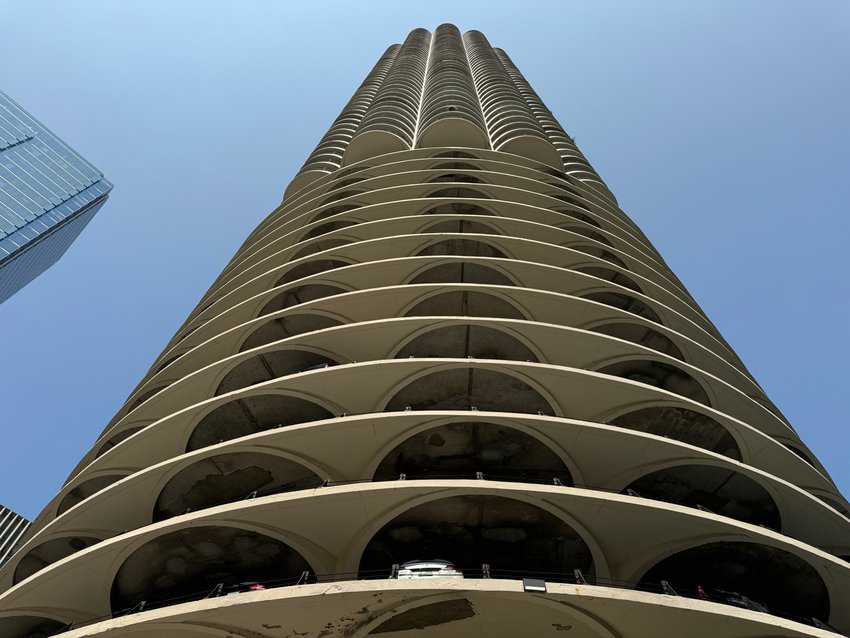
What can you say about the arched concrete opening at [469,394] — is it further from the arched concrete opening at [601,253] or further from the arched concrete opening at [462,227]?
the arched concrete opening at [601,253]

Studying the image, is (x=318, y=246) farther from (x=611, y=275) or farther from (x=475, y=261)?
(x=611, y=275)

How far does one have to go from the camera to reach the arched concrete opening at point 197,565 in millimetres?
12344

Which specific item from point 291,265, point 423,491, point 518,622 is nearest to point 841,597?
point 518,622

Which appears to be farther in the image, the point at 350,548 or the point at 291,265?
the point at 291,265

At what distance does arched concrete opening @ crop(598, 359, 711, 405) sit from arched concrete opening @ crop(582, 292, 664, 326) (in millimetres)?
4153

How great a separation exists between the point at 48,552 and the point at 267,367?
6445mm

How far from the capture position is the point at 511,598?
8508 millimetres

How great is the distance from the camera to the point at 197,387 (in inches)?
722

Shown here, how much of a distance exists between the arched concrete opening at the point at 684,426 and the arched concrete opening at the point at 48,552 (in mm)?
12068

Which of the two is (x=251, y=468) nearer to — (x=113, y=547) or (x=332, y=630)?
(x=113, y=547)

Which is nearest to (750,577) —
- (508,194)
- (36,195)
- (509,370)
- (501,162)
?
(509,370)

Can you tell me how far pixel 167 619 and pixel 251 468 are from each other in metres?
6.37

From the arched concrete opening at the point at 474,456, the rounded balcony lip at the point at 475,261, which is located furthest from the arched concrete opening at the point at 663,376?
the arched concrete opening at the point at 474,456

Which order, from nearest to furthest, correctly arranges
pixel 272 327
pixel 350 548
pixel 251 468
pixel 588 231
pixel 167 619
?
1. pixel 167 619
2. pixel 350 548
3. pixel 251 468
4. pixel 272 327
5. pixel 588 231
